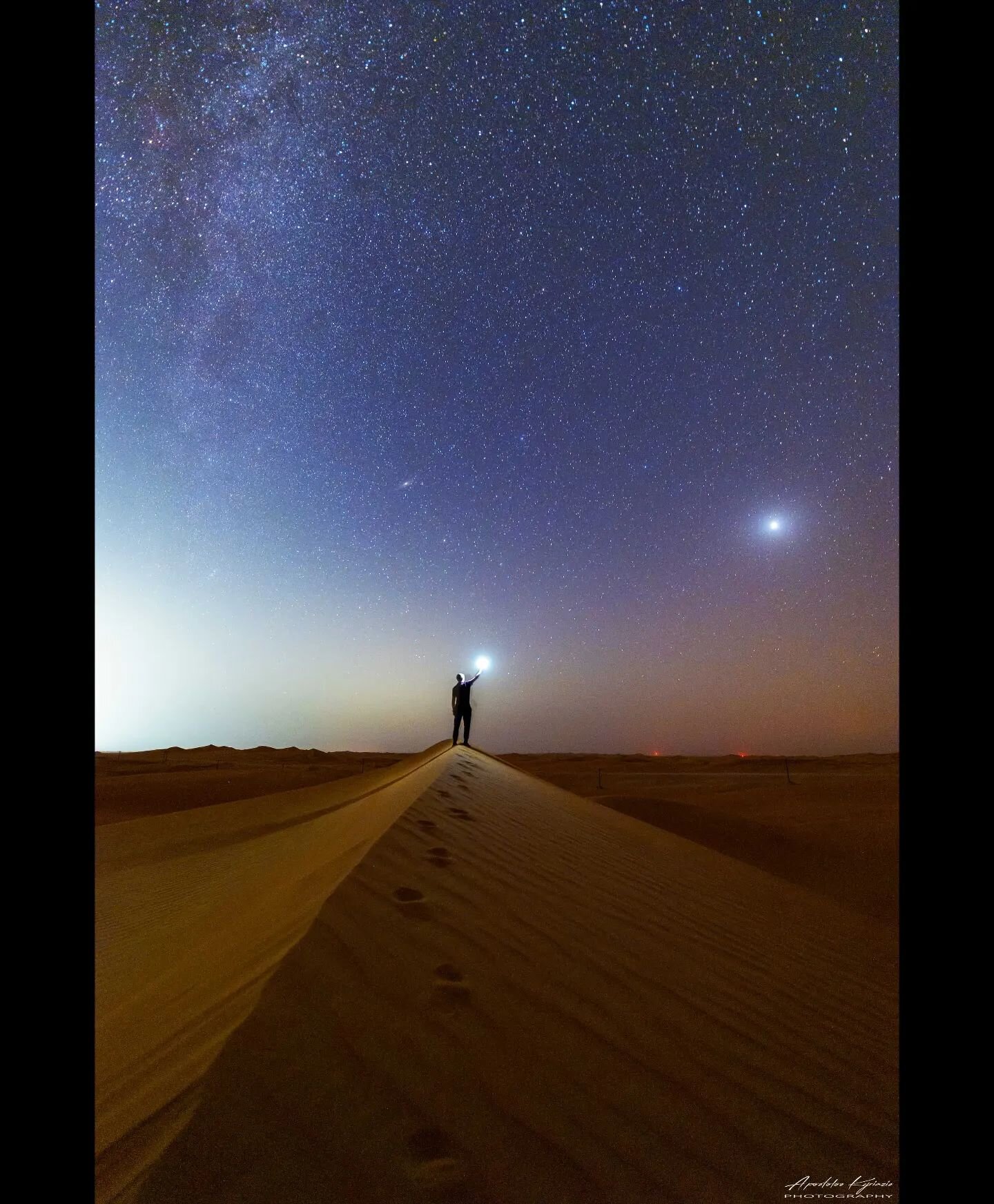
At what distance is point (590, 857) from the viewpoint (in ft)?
17.8

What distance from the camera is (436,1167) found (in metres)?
1.72

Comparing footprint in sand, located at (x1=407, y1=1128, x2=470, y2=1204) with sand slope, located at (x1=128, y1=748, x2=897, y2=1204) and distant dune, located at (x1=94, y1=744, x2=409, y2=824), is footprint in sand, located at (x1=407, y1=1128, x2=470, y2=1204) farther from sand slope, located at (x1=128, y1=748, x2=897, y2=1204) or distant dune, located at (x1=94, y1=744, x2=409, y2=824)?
distant dune, located at (x1=94, y1=744, x2=409, y2=824)

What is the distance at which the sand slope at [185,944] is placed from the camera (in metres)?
1.93

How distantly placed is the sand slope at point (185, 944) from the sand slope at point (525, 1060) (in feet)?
0.38

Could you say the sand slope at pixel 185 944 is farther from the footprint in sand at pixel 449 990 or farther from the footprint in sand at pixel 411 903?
the footprint in sand at pixel 449 990

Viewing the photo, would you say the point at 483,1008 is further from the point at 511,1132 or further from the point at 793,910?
the point at 793,910

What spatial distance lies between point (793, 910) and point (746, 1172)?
5085 mm

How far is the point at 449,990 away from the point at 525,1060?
460 millimetres

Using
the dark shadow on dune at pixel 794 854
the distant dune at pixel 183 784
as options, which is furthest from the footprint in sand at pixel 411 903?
the distant dune at pixel 183 784

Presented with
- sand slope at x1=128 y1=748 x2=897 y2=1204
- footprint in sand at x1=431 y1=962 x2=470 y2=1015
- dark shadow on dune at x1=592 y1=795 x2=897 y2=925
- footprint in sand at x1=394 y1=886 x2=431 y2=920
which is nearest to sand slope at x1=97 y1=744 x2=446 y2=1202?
sand slope at x1=128 y1=748 x2=897 y2=1204
